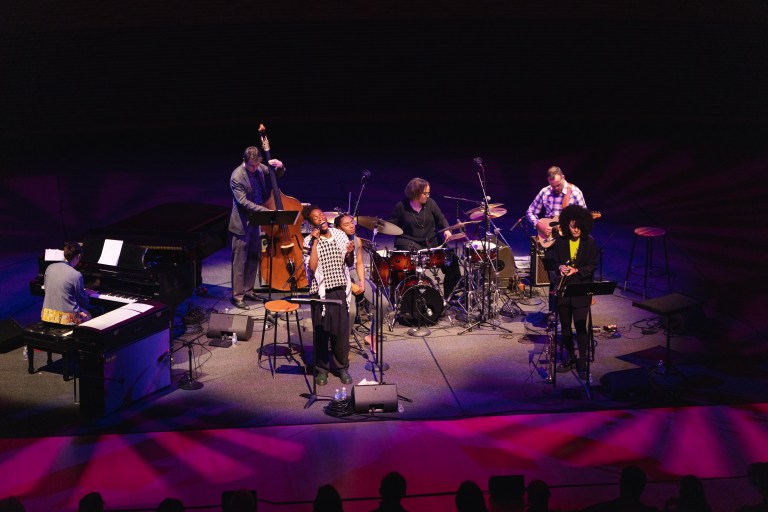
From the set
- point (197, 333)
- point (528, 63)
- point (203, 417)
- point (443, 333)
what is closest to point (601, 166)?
point (528, 63)

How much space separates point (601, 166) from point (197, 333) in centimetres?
1089

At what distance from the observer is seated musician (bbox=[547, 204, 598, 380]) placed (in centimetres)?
863

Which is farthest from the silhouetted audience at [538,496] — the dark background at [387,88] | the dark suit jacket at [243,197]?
the dark background at [387,88]

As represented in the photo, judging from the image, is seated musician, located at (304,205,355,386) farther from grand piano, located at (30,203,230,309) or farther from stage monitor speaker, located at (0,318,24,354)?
stage monitor speaker, located at (0,318,24,354)

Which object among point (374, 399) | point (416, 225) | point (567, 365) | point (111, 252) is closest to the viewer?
point (374, 399)

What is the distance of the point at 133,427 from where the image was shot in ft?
25.1

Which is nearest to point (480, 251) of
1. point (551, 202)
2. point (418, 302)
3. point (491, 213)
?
point (491, 213)

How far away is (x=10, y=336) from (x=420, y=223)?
491 cm

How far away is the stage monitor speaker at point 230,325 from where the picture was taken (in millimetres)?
9594

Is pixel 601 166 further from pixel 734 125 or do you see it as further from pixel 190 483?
pixel 190 483

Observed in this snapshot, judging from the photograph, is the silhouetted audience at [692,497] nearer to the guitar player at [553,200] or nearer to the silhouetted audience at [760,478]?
the silhouetted audience at [760,478]

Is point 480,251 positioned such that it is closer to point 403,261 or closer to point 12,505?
point 403,261

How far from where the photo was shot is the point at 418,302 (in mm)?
9922

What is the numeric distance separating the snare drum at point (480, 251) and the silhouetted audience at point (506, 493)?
4.73 m
